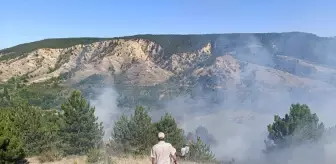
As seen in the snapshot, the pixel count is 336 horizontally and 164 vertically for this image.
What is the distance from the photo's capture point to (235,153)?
57.5 meters

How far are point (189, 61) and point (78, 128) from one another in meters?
114

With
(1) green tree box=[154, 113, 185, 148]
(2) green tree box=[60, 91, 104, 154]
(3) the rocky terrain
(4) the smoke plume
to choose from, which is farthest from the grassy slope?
(2) green tree box=[60, 91, 104, 154]

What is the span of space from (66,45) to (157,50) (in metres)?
37.0

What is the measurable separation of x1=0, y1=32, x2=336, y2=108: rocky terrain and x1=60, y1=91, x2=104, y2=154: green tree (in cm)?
8465

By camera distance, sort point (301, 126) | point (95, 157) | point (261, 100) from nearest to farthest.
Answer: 1. point (95, 157)
2. point (301, 126)
3. point (261, 100)

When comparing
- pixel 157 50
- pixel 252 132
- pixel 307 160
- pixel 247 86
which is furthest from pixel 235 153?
pixel 157 50

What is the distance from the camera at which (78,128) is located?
26.1 m

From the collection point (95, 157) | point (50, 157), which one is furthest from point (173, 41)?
point (95, 157)

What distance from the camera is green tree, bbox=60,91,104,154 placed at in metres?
25.8

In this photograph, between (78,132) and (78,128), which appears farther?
(78,128)

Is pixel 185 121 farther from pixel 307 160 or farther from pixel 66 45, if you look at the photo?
pixel 66 45

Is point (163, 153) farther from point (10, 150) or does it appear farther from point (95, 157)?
point (10, 150)

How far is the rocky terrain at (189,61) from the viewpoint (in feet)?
398

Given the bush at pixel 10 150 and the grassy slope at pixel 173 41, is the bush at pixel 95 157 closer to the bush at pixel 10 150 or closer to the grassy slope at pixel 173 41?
the bush at pixel 10 150
